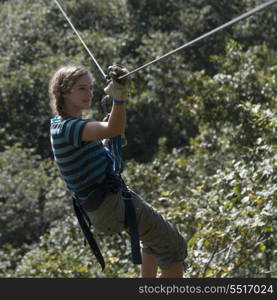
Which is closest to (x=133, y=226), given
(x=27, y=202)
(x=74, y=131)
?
(x=74, y=131)

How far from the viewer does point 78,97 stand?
371 centimetres

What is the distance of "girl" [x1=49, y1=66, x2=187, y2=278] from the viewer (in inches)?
140

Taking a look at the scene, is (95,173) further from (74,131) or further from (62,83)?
(62,83)

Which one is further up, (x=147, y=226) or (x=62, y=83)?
(x=62, y=83)

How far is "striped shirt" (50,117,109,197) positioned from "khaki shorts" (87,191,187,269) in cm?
15

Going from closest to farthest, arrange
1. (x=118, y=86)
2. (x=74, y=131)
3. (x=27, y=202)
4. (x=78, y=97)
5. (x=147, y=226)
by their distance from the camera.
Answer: (x=118, y=86)
(x=74, y=131)
(x=78, y=97)
(x=147, y=226)
(x=27, y=202)

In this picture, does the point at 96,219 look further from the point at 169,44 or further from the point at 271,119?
the point at 169,44

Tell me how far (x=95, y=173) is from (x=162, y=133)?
14.7 metres

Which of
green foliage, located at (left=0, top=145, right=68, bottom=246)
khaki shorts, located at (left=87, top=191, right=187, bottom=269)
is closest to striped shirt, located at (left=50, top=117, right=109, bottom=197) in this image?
khaki shorts, located at (left=87, top=191, right=187, bottom=269)

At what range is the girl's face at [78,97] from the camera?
12.2 feet

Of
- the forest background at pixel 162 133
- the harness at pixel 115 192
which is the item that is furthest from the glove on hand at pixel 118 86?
the forest background at pixel 162 133

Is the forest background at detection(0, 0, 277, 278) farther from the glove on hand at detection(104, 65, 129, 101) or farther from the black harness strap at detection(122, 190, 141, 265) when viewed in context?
the glove on hand at detection(104, 65, 129, 101)

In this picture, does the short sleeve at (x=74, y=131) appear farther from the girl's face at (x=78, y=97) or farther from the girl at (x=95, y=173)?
the girl's face at (x=78, y=97)

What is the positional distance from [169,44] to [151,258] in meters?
16.1
